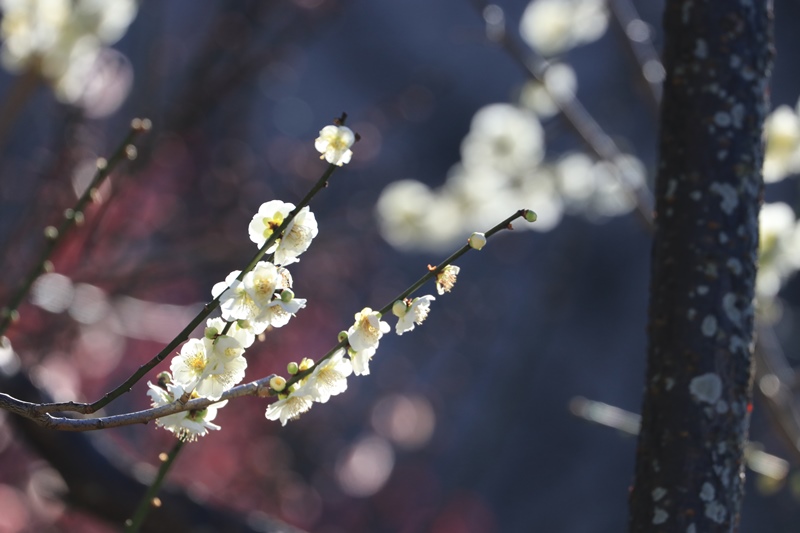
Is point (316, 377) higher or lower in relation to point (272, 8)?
lower

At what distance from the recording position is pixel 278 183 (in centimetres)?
432

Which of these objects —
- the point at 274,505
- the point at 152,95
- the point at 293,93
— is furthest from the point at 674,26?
the point at 293,93

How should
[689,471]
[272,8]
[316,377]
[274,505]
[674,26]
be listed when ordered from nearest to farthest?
[316,377]
[689,471]
[674,26]
[274,505]
[272,8]

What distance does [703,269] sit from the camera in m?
0.79

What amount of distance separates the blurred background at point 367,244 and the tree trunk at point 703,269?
0.60ft

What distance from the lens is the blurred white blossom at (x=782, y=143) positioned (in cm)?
144

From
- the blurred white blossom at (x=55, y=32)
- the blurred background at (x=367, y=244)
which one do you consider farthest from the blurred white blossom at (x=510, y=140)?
the blurred white blossom at (x=55, y=32)

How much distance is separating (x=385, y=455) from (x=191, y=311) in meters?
1.39

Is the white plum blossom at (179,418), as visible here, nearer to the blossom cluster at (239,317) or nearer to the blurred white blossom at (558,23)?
the blossom cluster at (239,317)

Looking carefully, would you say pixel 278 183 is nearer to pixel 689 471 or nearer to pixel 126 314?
pixel 126 314

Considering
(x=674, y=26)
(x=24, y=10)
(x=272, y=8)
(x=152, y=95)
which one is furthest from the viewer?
(x=272, y=8)

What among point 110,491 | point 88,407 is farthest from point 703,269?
point 110,491

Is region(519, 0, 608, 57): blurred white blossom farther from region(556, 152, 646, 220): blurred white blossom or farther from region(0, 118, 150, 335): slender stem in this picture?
region(0, 118, 150, 335): slender stem

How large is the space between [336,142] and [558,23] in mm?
1489
